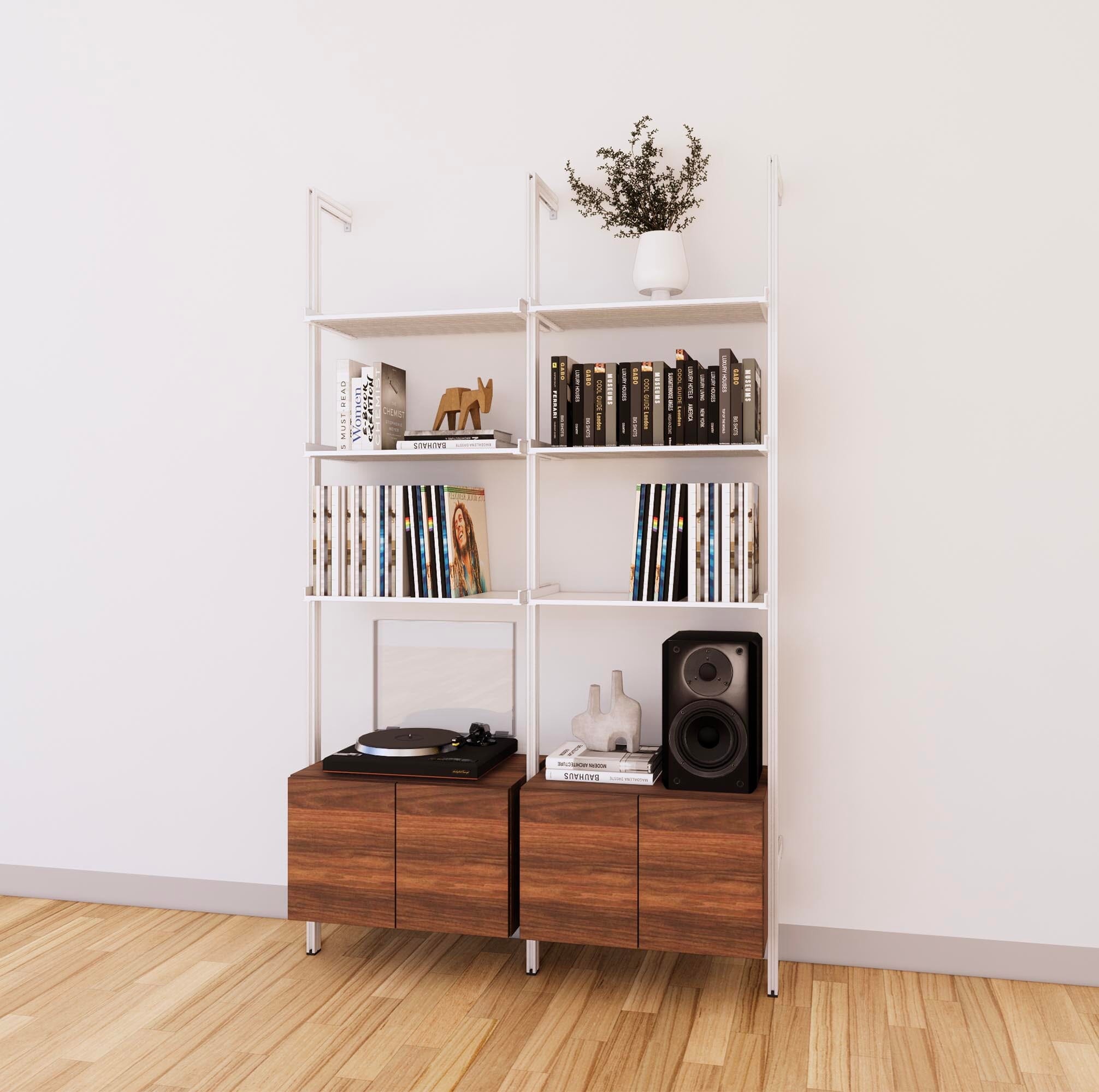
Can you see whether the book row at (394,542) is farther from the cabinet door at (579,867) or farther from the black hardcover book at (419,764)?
the cabinet door at (579,867)

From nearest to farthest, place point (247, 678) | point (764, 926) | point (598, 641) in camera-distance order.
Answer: point (764, 926), point (598, 641), point (247, 678)

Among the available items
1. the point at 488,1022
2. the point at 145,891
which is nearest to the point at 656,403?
the point at 488,1022

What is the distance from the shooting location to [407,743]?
2.95 metres

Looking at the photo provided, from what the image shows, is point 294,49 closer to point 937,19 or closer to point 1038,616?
point 937,19

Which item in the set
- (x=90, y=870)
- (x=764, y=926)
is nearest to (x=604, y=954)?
(x=764, y=926)

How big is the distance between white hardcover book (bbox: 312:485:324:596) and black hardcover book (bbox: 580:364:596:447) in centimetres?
78

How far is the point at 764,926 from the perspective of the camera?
105 inches

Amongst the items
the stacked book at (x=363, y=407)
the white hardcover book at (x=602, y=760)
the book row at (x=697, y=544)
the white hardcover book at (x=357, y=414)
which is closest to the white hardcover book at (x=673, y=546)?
the book row at (x=697, y=544)

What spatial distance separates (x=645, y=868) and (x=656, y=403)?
1221mm

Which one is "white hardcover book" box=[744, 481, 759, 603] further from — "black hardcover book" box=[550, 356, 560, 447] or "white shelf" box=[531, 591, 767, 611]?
"black hardcover book" box=[550, 356, 560, 447]

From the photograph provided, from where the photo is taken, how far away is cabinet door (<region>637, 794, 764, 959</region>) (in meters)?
2.63

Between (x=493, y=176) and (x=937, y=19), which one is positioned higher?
(x=937, y=19)

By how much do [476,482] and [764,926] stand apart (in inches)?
59.7

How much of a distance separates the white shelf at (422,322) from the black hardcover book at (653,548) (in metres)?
0.64
